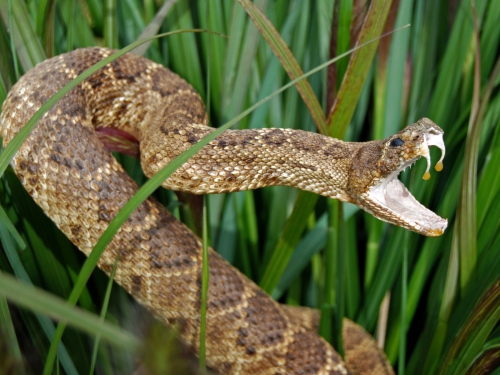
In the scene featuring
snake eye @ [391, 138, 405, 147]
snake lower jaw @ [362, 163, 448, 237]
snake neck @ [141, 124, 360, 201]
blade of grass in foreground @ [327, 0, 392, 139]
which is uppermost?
blade of grass in foreground @ [327, 0, 392, 139]

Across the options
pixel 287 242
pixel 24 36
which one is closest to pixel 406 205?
pixel 287 242

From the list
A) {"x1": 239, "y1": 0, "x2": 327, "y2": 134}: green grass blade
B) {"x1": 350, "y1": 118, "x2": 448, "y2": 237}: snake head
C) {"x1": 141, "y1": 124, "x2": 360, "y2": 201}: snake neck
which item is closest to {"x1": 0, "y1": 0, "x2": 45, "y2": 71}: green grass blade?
{"x1": 141, "y1": 124, "x2": 360, "y2": 201}: snake neck

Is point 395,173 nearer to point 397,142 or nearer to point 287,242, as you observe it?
point 397,142

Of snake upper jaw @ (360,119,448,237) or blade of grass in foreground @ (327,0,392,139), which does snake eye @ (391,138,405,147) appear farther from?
blade of grass in foreground @ (327,0,392,139)

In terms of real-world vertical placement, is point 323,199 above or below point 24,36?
below

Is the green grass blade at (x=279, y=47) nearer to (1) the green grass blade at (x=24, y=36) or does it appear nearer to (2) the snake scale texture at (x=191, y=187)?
(2) the snake scale texture at (x=191, y=187)

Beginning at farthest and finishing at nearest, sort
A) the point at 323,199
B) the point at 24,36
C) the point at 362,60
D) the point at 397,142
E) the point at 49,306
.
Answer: the point at 323,199
the point at 24,36
the point at 397,142
the point at 362,60
the point at 49,306

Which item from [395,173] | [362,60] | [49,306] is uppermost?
[362,60]

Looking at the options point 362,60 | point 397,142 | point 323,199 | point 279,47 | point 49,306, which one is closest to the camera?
point 49,306
